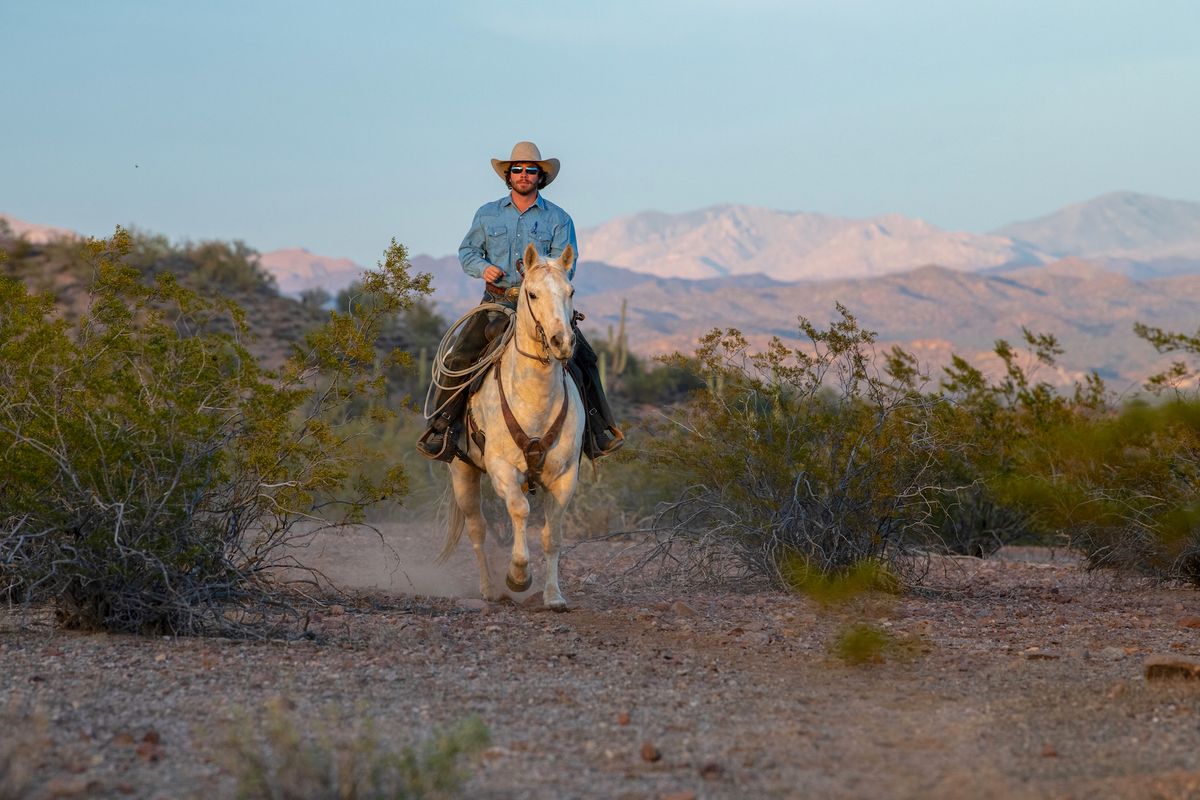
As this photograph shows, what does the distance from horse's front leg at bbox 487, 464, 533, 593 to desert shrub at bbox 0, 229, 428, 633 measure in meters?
0.88

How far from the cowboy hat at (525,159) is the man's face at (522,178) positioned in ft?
0.12

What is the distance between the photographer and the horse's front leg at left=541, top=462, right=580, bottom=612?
405 inches

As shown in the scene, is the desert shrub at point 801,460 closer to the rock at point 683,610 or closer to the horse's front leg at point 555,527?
the rock at point 683,610

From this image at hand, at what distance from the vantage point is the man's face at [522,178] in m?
10.9

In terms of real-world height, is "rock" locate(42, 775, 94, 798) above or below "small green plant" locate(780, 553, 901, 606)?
below

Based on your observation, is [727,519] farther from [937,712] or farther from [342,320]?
[937,712]

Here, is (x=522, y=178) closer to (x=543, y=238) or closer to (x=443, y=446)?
(x=543, y=238)

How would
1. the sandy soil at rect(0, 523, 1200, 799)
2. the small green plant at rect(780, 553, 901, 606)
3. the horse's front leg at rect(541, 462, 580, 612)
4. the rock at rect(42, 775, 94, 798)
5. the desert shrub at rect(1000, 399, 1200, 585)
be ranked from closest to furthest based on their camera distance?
the rock at rect(42, 775, 94, 798), the sandy soil at rect(0, 523, 1200, 799), the small green plant at rect(780, 553, 901, 606), the horse's front leg at rect(541, 462, 580, 612), the desert shrub at rect(1000, 399, 1200, 585)

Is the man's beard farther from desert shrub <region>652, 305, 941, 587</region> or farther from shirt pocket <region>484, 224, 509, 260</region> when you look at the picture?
desert shrub <region>652, 305, 941, 587</region>

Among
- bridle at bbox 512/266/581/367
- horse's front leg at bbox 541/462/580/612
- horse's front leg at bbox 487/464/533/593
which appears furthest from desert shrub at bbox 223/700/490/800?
horse's front leg at bbox 541/462/580/612

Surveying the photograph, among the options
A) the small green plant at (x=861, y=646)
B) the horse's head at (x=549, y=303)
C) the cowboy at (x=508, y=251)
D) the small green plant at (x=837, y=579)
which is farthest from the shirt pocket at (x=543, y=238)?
the small green plant at (x=861, y=646)

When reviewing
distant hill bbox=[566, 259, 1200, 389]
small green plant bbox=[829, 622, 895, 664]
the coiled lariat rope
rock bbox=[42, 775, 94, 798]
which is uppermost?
distant hill bbox=[566, 259, 1200, 389]

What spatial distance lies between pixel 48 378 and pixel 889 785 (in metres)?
5.97

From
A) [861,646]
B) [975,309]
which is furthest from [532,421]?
[975,309]
